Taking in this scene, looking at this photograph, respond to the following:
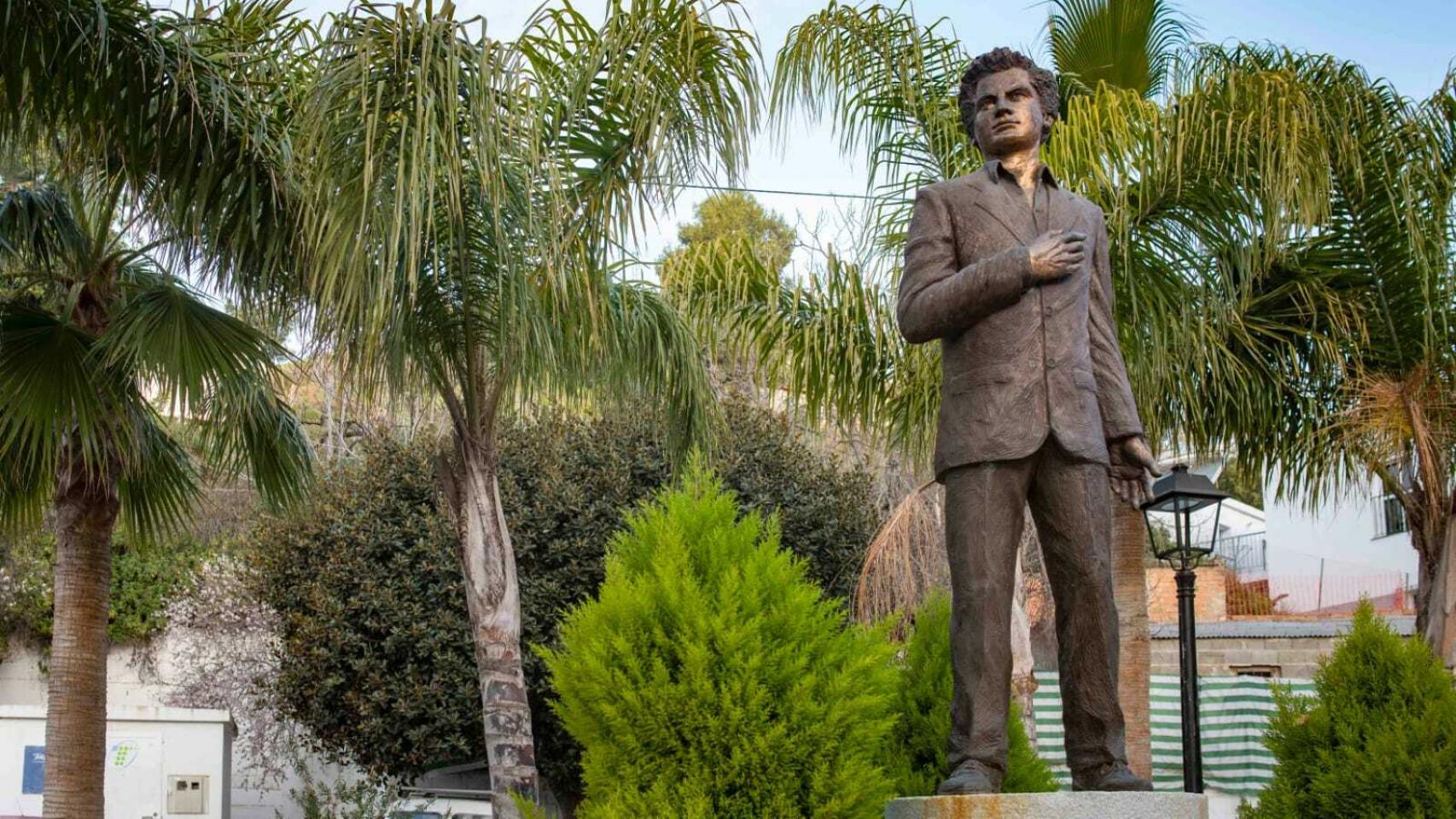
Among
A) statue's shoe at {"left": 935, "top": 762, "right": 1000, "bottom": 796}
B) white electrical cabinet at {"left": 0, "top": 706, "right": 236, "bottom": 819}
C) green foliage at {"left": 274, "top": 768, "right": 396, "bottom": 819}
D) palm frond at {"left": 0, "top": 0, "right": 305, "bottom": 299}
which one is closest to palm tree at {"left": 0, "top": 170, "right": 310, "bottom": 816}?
palm frond at {"left": 0, "top": 0, "right": 305, "bottom": 299}

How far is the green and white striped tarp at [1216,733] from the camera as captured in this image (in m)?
13.5

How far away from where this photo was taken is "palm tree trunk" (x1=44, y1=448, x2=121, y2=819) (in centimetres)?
1027

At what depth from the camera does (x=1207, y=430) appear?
1241 cm

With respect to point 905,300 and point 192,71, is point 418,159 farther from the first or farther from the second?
point 905,300

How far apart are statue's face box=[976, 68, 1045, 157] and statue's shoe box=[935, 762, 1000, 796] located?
1.89 metres

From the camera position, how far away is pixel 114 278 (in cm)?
1069

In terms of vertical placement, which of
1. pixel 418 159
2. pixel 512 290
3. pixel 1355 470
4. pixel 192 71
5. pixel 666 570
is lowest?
pixel 666 570

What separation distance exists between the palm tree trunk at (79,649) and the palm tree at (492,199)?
2.19m

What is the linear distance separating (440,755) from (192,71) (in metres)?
8.95

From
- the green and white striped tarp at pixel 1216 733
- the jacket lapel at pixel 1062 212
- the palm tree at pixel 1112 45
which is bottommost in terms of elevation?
the green and white striped tarp at pixel 1216 733

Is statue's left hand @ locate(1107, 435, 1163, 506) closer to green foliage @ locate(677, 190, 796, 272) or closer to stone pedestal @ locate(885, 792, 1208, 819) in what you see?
stone pedestal @ locate(885, 792, 1208, 819)

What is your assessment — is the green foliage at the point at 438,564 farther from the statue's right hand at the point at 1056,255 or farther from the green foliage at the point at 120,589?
the statue's right hand at the point at 1056,255

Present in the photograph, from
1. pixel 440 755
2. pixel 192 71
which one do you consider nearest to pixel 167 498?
pixel 192 71

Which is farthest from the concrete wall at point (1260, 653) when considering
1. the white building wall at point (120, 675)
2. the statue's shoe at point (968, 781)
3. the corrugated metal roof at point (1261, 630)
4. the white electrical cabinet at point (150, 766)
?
the statue's shoe at point (968, 781)
